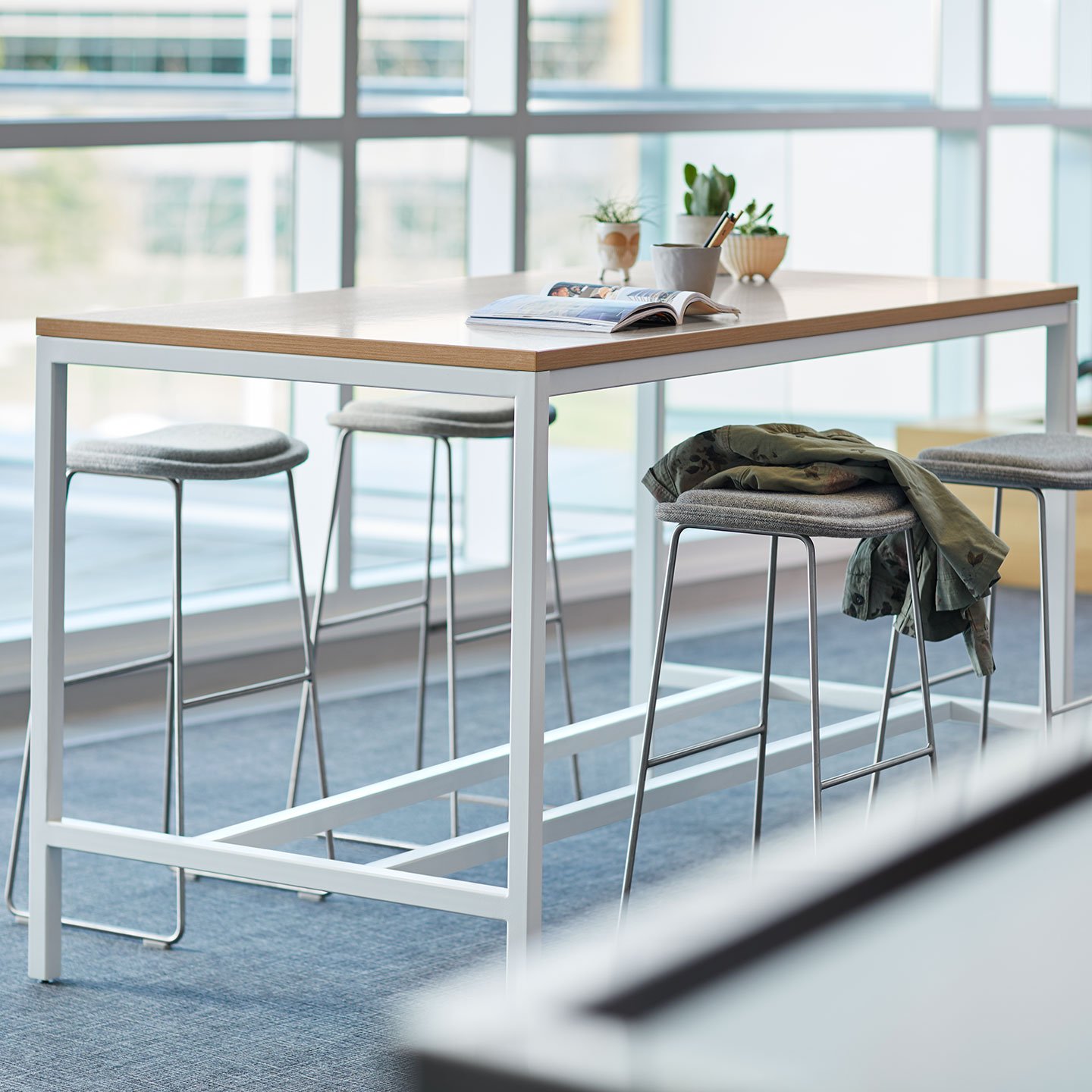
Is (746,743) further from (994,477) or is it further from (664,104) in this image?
(664,104)

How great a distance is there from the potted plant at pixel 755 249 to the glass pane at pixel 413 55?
1.64 m

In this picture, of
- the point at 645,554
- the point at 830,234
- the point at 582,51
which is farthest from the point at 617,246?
the point at 830,234

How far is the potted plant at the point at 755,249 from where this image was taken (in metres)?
3.36

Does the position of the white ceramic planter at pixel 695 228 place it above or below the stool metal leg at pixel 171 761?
above

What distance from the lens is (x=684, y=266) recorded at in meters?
2.89

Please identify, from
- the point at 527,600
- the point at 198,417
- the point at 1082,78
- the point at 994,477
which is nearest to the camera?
the point at 527,600

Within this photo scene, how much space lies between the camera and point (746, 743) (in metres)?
4.00

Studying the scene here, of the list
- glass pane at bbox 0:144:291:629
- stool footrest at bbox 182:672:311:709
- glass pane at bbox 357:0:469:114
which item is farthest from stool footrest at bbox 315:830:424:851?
glass pane at bbox 357:0:469:114

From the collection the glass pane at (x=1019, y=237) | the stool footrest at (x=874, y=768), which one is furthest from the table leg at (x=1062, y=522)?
the glass pane at (x=1019, y=237)

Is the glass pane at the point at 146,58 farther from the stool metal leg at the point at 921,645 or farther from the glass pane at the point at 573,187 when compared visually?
the stool metal leg at the point at 921,645

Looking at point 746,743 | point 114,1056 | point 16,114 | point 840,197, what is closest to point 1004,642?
point 746,743

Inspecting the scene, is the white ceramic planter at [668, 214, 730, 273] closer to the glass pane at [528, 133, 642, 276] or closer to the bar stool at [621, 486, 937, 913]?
the bar stool at [621, 486, 937, 913]

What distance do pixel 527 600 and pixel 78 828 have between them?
794 millimetres

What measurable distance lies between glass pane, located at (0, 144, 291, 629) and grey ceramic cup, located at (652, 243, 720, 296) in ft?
5.85
